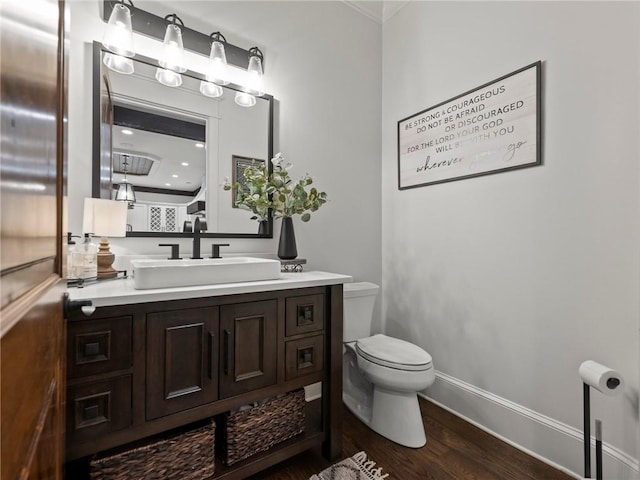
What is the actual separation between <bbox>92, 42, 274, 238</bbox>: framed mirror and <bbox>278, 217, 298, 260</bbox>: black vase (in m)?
0.21

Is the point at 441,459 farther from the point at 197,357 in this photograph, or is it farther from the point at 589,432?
the point at 197,357

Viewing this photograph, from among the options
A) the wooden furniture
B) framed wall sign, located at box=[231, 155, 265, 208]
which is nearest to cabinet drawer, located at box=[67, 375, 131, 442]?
the wooden furniture

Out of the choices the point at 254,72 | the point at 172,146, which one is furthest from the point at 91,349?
the point at 254,72

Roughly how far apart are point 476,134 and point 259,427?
1.92 metres

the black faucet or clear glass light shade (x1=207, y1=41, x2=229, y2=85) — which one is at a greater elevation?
clear glass light shade (x1=207, y1=41, x2=229, y2=85)

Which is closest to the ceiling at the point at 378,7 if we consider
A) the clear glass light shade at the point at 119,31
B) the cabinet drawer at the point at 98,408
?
the clear glass light shade at the point at 119,31

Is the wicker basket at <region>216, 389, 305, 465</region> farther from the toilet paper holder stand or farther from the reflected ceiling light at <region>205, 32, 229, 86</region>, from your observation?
the reflected ceiling light at <region>205, 32, 229, 86</region>

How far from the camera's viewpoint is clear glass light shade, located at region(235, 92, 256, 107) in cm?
189

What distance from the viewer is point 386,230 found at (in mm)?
2471

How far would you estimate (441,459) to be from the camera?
1.55m

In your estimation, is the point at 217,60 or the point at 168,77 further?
the point at 217,60

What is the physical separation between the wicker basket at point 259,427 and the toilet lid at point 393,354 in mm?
449

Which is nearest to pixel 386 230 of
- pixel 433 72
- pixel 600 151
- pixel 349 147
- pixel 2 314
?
pixel 349 147

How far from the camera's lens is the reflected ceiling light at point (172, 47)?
1.62 m
